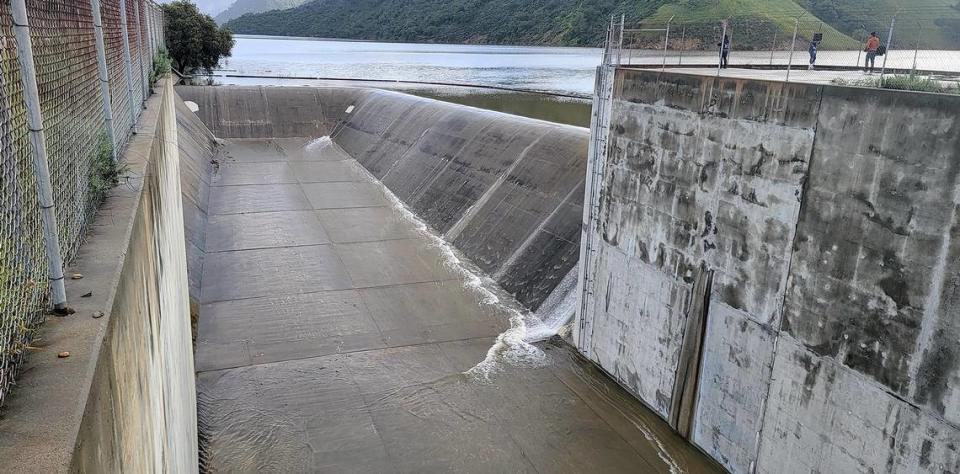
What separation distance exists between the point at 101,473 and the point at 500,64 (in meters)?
78.4

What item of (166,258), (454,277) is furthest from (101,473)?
(454,277)

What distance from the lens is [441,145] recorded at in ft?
87.2

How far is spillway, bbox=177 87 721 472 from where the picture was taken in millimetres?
10883

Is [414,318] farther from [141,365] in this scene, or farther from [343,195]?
[343,195]

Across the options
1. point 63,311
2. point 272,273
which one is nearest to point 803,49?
point 63,311

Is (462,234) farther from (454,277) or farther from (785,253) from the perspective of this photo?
(785,253)

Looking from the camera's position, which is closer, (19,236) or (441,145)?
(19,236)

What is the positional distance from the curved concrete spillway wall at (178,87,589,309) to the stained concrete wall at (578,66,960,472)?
15.7 feet

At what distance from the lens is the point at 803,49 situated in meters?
10.9

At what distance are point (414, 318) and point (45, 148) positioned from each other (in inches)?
468

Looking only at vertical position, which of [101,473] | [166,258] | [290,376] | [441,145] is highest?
[101,473]

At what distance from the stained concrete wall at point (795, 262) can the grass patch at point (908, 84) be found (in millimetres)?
635

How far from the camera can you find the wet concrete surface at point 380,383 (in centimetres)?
1064

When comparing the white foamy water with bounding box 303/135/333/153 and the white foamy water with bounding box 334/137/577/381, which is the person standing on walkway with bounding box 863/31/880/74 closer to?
the white foamy water with bounding box 334/137/577/381
